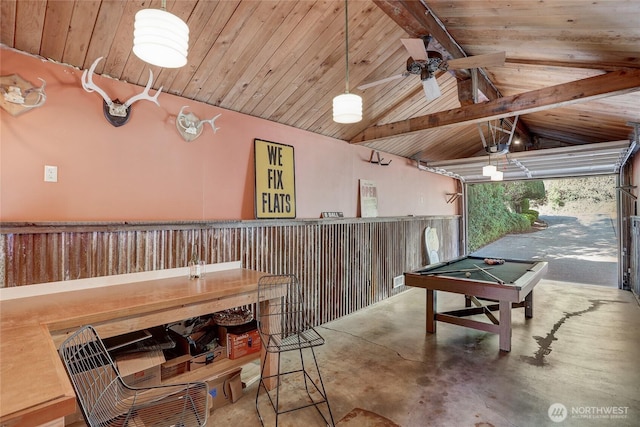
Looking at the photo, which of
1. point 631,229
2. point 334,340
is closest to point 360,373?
point 334,340

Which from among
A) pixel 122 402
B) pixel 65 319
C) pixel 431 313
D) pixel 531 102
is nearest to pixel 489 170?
pixel 531 102

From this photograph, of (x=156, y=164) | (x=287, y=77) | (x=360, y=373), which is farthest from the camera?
(x=287, y=77)

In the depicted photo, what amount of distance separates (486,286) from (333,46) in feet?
10.2

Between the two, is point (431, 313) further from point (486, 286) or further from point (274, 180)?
point (274, 180)

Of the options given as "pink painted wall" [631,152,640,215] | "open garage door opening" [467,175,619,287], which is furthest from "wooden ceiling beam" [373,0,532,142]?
"open garage door opening" [467,175,619,287]

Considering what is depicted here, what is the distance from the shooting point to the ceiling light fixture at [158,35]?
4.90ft

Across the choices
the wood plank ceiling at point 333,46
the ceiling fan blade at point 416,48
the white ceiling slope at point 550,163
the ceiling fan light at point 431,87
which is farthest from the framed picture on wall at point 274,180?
the white ceiling slope at point 550,163

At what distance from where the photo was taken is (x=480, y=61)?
2.68m

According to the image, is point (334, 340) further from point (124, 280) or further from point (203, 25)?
point (203, 25)

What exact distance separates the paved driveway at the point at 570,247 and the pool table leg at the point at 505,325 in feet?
19.2

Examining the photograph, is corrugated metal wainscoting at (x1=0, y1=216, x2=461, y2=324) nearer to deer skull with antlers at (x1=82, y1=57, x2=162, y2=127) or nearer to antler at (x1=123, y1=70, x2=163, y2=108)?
deer skull with antlers at (x1=82, y1=57, x2=162, y2=127)

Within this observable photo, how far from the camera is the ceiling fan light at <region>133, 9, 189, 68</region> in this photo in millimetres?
1493

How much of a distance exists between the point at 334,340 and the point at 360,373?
854 mm

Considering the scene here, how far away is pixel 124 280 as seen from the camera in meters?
2.65
